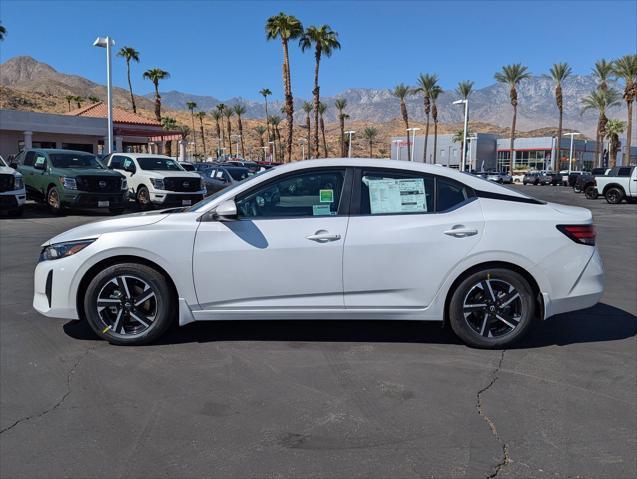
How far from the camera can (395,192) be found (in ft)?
16.3

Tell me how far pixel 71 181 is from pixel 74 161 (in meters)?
1.52

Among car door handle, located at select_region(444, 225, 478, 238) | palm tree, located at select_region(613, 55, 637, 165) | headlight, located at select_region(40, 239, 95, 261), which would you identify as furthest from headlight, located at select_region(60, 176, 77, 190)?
palm tree, located at select_region(613, 55, 637, 165)

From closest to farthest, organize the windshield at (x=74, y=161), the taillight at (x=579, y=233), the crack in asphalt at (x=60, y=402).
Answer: the crack in asphalt at (x=60, y=402) → the taillight at (x=579, y=233) → the windshield at (x=74, y=161)

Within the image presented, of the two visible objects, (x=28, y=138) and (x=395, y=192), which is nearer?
(x=395, y=192)

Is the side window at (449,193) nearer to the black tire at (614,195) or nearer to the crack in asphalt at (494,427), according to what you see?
the crack in asphalt at (494,427)

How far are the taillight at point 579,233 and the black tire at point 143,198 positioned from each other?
49.6ft

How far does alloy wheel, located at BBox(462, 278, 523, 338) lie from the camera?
4.91m

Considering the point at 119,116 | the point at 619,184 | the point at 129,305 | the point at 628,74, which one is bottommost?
the point at 129,305

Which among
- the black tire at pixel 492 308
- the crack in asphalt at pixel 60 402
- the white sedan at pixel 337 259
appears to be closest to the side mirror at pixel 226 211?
the white sedan at pixel 337 259

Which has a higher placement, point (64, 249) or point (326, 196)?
point (326, 196)

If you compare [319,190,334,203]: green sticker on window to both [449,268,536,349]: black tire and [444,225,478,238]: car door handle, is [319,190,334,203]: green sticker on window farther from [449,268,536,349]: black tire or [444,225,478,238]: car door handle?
[449,268,536,349]: black tire

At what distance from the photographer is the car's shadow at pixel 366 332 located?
529cm

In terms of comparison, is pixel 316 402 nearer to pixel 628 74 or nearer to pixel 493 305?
pixel 493 305

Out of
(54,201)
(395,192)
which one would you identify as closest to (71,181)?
(54,201)
